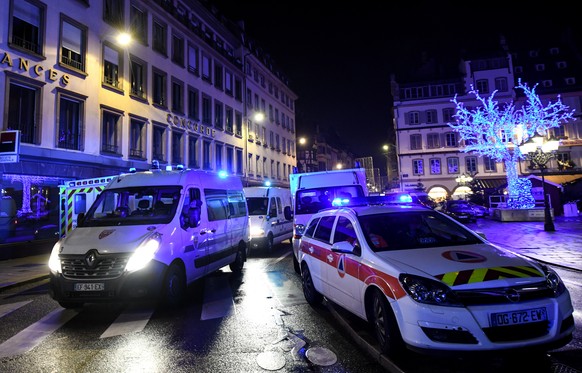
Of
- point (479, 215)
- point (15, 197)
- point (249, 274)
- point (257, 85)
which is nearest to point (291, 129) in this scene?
point (257, 85)

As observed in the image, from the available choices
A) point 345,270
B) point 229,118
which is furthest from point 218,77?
point 345,270

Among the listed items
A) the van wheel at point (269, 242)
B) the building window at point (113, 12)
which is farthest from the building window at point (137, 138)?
the van wheel at point (269, 242)

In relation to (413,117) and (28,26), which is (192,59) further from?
(413,117)

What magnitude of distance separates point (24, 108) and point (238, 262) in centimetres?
1294

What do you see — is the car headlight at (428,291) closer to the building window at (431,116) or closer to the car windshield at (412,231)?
the car windshield at (412,231)

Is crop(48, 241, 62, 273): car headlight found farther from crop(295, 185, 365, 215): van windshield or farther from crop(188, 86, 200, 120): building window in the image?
crop(188, 86, 200, 120): building window

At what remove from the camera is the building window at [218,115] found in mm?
29672

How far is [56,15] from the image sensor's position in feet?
54.2

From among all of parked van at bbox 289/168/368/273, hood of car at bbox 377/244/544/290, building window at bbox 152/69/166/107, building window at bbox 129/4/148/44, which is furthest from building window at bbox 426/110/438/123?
hood of car at bbox 377/244/544/290

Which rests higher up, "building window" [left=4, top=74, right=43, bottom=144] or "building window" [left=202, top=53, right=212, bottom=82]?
"building window" [left=202, top=53, right=212, bottom=82]

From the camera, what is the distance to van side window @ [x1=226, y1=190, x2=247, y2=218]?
370 inches

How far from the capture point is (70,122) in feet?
56.4

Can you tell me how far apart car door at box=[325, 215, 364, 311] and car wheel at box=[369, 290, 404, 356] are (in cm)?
36

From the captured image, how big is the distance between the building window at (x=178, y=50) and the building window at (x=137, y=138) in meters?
6.09
